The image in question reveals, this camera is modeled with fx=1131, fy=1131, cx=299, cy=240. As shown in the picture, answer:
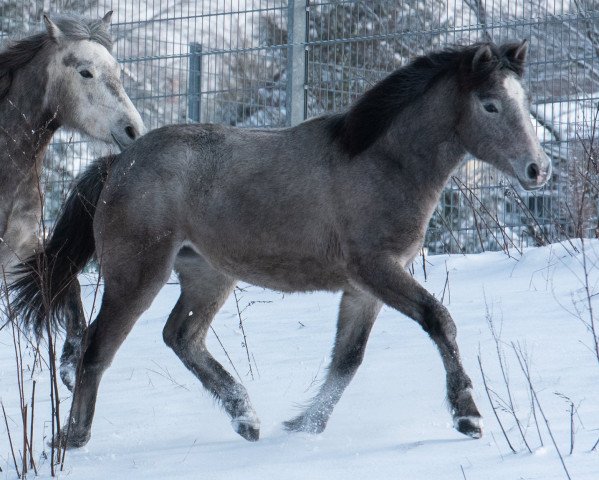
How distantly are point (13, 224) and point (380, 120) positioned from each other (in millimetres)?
2148

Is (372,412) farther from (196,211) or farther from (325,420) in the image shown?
(196,211)

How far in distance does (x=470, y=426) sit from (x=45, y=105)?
312 centimetres

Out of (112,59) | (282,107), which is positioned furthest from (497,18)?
(112,59)

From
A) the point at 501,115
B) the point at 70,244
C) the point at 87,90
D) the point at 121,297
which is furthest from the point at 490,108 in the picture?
the point at 87,90

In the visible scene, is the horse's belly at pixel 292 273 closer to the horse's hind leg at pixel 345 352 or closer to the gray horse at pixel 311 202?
the gray horse at pixel 311 202

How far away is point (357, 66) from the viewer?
872cm

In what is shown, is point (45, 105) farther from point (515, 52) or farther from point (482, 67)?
point (515, 52)

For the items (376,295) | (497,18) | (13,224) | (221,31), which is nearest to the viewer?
(376,295)

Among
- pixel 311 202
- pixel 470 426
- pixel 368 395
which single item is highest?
pixel 311 202

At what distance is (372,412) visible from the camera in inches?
194

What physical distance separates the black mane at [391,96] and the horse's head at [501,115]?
2.9 inches

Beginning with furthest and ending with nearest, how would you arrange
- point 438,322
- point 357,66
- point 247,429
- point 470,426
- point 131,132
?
point 357,66
point 131,132
point 247,429
point 438,322
point 470,426

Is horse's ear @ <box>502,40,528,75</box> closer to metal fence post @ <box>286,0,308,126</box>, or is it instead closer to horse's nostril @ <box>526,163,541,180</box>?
horse's nostril @ <box>526,163,541,180</box>

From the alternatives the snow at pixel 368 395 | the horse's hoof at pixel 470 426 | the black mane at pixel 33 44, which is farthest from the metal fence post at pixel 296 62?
the horse's hoof at pixel 470 426
